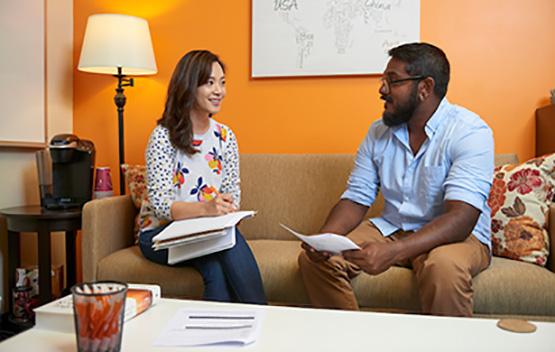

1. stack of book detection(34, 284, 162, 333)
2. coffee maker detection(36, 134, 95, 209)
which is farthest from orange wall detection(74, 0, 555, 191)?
stack of book detection(34, 284, 162, 333)

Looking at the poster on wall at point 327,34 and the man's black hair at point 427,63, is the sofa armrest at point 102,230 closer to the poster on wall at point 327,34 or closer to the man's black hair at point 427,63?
the poster on wall at point 327,34

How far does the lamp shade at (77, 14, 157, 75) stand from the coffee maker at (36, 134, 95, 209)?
40cm

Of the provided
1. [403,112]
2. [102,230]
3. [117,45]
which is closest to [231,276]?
[102,230]

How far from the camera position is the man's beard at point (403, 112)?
185 cm

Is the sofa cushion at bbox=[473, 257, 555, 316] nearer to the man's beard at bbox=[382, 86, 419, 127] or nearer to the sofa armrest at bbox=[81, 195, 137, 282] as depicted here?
the man's beard at bbox=[382, 86, 419, 127]

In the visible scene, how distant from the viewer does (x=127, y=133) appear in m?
2.86

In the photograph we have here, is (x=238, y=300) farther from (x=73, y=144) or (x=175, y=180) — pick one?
(x=73, y=144)

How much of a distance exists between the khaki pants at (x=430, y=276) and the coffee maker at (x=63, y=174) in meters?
1.19

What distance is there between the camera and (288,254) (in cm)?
191

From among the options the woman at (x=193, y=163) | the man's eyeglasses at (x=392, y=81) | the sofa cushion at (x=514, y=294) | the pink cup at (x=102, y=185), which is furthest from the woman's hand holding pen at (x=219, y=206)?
the pink cup at (x=102, y=185)

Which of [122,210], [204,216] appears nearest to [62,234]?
[122,210]

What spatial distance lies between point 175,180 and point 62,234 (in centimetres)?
122

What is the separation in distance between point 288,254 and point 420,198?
1.68 ft

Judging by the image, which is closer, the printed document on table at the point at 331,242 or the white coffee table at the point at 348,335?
the white coffee table at the point at 348,335
